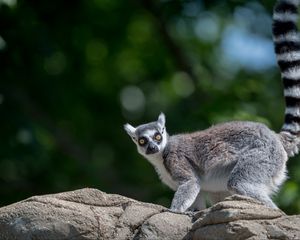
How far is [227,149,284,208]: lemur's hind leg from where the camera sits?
9.74m

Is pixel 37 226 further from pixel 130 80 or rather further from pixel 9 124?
pixel 130 80

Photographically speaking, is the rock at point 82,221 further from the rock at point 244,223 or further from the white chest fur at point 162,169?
the white chest fur at point 162,169

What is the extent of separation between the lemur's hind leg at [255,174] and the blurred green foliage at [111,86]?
3.80 metres

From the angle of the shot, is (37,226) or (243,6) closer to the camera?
(37,226)

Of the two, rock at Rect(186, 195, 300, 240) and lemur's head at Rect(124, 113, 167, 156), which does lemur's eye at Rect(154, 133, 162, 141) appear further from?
rock at Rect(186, 195, 300, 240)

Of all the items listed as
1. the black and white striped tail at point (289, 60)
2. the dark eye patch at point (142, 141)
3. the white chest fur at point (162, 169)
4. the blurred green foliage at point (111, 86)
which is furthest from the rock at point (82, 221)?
the blurred green foliage at point (111, 86)

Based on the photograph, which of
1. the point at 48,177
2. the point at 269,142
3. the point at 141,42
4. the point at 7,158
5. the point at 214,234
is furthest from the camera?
the point at 141,42

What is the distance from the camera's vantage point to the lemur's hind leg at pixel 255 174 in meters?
9.74

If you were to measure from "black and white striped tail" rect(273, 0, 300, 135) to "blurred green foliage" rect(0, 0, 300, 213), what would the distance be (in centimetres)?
310

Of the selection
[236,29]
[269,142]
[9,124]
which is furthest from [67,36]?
[269,142]

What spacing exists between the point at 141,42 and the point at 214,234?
16152mm

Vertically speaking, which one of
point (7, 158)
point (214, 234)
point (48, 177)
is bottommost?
point (48, 177)

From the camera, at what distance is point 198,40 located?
2528 cm

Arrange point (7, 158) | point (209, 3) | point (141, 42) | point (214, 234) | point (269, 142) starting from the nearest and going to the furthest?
point (214, 234), point (269, 142), point (7, 158), point (209, 3), point (141, 42)
